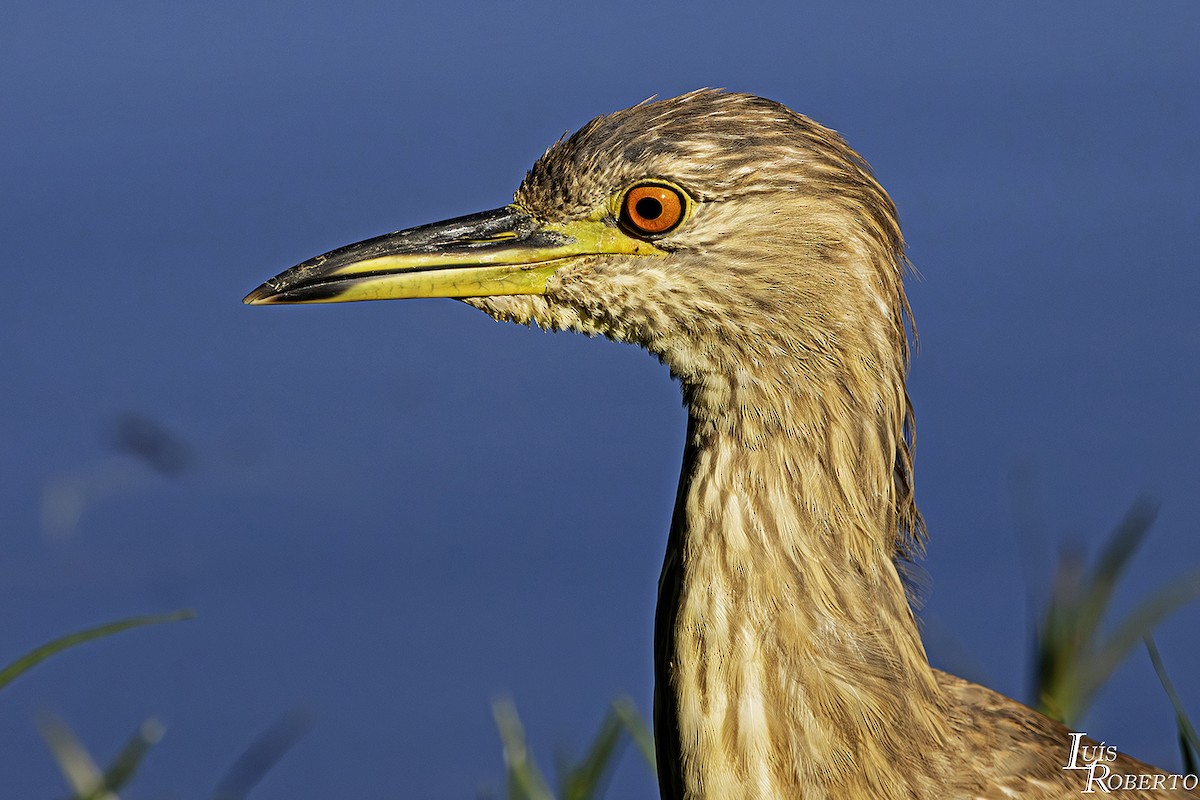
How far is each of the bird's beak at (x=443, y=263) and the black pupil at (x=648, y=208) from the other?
0.63 feet

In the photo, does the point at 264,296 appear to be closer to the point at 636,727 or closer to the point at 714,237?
the point at 714,237

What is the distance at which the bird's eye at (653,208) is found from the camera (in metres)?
3.87

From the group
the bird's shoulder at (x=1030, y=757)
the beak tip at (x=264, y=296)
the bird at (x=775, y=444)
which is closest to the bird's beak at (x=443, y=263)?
the beak tip at (x=264, y=296)

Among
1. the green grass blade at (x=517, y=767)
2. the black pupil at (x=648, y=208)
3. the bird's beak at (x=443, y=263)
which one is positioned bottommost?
the green grass blade at (x=517, y=767)

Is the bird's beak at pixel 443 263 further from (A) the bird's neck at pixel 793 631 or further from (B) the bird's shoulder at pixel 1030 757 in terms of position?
(B) the bird's shoulder at pixel 1030 757

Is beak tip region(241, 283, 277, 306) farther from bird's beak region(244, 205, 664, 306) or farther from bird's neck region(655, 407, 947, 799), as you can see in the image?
bird's neck region(655, 407, 947, 799)

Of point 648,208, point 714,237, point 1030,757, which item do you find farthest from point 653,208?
point 1030,757

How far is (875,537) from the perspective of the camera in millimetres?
3857

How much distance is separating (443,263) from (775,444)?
901mm

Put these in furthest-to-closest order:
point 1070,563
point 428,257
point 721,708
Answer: point 1070,563, point 428,257, point 721,708

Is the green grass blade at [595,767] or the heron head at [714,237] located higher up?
the heron head at [714,237]

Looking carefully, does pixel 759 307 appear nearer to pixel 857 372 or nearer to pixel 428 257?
pixel 857 372

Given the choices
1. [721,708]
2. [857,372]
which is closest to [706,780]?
[721,708]

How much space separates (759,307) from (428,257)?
81 cm
